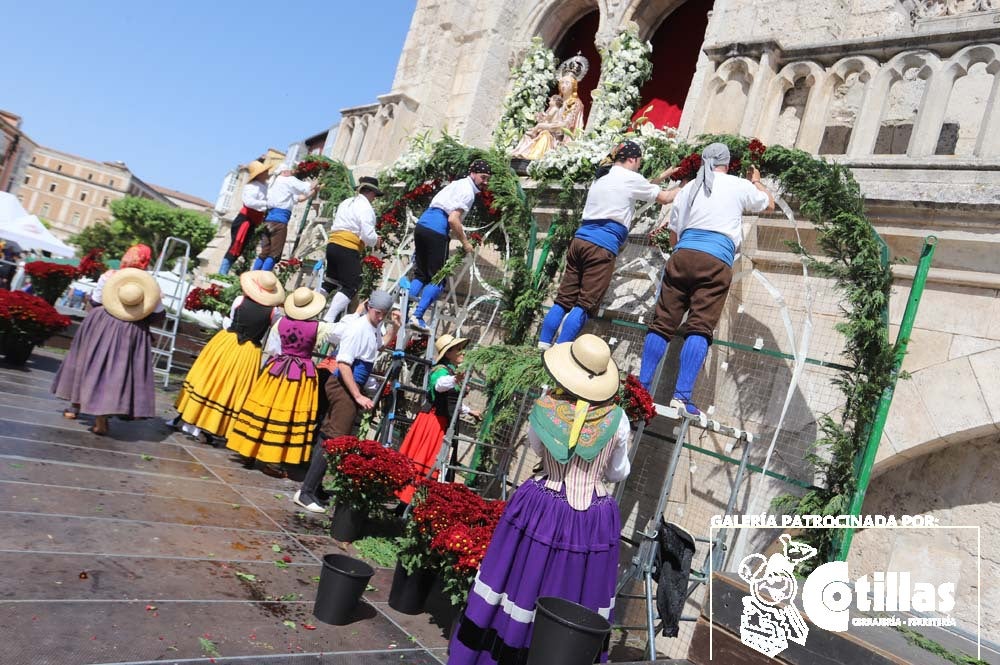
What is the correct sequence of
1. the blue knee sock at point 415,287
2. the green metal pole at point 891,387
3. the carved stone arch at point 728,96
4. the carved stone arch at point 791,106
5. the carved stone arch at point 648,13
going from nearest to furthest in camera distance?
the green metal pole at point 891,387 < the carved stone arch at point 791,106 < the carved stone arch at point 728,96 < the blue knee sock at point 415,287 < the carved stone arch at point 648,13

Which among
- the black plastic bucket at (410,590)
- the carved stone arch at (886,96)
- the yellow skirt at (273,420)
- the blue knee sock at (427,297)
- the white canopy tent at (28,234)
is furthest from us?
the white canopy tent at (28,234)

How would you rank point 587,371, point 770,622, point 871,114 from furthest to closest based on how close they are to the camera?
point 871,114
point 587,371
point 770,622

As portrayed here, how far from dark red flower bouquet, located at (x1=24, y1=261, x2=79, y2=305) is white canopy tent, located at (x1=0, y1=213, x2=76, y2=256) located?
4186mm

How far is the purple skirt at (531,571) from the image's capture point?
144 inches

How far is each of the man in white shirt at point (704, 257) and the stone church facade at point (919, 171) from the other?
3.14 ft

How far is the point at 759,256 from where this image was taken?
563 centimetres

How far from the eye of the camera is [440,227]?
294 inches

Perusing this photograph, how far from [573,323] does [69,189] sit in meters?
109

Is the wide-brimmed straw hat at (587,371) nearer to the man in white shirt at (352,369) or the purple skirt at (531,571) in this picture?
the purple skirt at (531,571)

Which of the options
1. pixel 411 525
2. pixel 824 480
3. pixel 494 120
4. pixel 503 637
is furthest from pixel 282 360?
pixel 494 120

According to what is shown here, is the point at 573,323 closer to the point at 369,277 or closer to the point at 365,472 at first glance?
the point at 365,472

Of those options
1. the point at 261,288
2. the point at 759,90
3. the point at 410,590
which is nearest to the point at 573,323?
the point at 410,590

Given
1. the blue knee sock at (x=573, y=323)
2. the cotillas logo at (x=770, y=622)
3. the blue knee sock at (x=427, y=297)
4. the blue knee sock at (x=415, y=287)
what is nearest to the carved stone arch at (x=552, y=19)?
the blue knee sock at (x=415, y=287)

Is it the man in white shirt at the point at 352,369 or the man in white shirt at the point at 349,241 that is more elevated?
the man in white shirt at the point at 349,241
